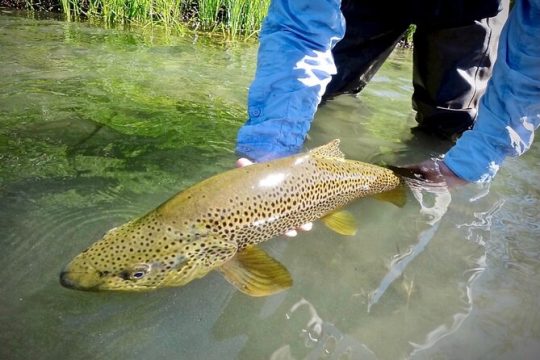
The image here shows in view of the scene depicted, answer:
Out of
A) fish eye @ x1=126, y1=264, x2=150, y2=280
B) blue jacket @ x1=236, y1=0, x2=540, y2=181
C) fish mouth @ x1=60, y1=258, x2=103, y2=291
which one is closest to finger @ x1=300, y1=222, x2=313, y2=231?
blue jacket @ x1=236, y1=0, x2=540, y2=181

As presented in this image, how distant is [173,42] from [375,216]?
405cm

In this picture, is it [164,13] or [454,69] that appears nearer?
[454,69]

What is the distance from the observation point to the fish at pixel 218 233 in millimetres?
1428

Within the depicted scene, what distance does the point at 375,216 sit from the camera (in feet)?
7.32

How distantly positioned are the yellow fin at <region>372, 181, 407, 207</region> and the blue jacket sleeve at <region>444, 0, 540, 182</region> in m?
0.36

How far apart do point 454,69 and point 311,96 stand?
1173mm

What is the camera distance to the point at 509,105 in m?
2.13

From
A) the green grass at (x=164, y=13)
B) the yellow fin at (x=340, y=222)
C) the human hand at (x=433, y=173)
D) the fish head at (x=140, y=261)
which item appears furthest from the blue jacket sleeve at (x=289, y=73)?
the green grass at (x=164, y=13)

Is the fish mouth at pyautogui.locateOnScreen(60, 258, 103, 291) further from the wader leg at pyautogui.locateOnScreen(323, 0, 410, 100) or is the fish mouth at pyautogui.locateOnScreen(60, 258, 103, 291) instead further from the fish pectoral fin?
the wader leg at pyautogui.locateOnScreen(323, 0, 410, 100)

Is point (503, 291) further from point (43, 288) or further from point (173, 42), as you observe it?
point (173, 42)

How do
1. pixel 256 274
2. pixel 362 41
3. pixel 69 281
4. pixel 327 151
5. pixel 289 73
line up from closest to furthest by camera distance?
pixel 69 281 < pixel 256 274 < pixel 327 151 < pixel 289 73 < pixel 362 41

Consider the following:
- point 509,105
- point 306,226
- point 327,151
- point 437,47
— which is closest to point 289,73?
point 327,151

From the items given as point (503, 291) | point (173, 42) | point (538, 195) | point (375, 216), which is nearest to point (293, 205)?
point (375, 216)

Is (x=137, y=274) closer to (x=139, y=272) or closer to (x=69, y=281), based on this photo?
(x=139, y=272)
